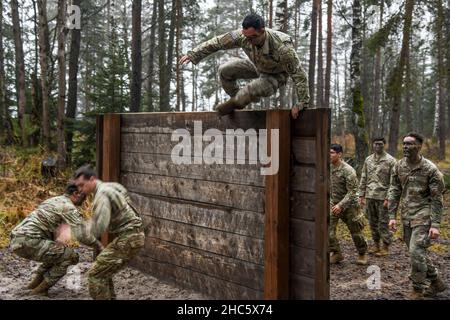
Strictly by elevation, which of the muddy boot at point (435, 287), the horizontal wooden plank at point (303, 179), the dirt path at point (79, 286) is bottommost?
the dirt path at point (79, 286)

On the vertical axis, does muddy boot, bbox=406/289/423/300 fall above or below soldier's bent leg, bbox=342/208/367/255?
below

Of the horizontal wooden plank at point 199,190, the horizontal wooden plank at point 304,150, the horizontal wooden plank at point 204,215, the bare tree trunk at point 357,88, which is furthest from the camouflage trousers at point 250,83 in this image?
the bare tree trunk at point 357,88

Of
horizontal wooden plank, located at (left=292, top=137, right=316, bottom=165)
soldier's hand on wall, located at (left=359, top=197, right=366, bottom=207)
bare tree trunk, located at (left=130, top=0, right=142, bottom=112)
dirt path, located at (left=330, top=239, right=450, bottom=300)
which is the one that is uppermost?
bare tree trunk, located at (left=130, top=0, right=142, bottom=112)

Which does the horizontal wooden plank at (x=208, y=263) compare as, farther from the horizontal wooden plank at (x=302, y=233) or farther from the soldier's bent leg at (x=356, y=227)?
the soldier's bent leg at (x=356, y=227)

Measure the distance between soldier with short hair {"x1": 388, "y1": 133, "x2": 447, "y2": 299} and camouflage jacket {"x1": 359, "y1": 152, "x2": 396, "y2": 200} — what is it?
7.58ft

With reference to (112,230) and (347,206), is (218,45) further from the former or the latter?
(347,206)

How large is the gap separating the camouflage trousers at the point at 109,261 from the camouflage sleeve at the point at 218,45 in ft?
7.21

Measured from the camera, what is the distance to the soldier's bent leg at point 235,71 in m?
5.71

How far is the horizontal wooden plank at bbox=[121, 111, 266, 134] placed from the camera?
538 centimetres

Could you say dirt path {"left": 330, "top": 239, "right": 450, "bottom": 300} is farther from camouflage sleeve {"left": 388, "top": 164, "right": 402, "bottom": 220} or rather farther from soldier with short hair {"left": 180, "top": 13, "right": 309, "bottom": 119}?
soldier with short hair {"left": 180, "top": 13, "right": 309, "bottom": 119}

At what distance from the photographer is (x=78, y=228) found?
5.47m

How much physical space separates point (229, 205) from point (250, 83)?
149 centimetres

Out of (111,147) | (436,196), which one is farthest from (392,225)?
(111,147)

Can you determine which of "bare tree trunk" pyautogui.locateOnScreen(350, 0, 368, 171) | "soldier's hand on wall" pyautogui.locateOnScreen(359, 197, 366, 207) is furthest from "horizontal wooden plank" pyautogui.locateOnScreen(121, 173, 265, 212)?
"bare tree trunk" pyautogui.locateOnScreen(350, 0, 368, 171)
